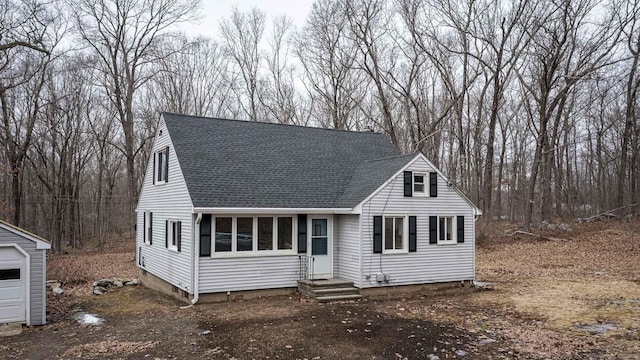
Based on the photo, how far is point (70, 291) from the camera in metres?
15.9

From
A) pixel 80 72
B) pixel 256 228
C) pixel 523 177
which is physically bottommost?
pixel 256 228

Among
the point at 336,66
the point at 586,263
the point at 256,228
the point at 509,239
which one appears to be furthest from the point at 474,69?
the point at 256,228

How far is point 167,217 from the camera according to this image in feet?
48.2

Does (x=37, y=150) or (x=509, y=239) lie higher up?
(x=37, y=150)

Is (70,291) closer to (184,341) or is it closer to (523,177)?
(184,341)

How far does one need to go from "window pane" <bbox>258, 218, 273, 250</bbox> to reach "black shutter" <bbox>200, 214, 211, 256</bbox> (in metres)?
1.53

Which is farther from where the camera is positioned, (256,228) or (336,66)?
(336,66)

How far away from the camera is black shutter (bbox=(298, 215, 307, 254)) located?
13.9 m

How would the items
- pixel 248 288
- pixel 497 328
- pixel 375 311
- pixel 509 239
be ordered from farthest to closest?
pixel 509 239
pixel 248 288
pixel 375 311
pixel 497 328

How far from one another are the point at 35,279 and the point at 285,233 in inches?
254

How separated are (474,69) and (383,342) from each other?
25.1m

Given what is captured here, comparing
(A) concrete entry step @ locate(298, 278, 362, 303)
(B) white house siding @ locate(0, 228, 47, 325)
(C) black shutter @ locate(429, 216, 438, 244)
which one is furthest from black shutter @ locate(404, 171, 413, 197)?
(B) white house siding @ locate(0, 228, 47, 325)

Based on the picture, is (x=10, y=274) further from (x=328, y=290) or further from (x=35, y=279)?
(x=328, y=290)

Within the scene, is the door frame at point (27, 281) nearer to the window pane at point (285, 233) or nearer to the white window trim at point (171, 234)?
the white window trim at point (171, 234)
